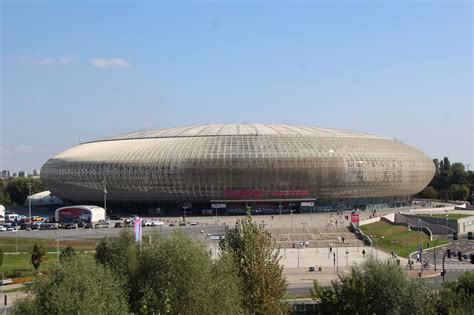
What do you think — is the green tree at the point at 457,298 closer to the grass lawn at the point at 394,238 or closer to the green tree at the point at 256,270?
the green tree at the point at 256,270

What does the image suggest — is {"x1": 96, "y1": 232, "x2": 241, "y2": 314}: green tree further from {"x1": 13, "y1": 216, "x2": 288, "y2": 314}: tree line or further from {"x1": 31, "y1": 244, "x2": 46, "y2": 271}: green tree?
{"x1": 31, "y1": 244, "x2": 46, "y2": 271}: green tree

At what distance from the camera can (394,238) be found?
7738 centimetres

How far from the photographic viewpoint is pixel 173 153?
342ft

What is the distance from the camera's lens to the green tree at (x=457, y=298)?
29.3 metres

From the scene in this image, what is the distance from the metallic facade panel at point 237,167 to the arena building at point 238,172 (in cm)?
16

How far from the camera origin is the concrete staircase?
240 ft

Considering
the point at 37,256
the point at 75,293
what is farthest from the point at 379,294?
the point at 37,256

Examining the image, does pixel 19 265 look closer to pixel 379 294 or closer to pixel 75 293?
pixel 75 293

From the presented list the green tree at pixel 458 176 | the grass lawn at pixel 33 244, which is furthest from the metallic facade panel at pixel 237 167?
the green tree at pixel 458 176

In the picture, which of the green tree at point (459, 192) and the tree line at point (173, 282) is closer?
the tree line at point (173, 282)

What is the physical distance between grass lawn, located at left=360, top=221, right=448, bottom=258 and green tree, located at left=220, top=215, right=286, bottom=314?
4020 centimetres

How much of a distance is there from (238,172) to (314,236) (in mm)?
27596

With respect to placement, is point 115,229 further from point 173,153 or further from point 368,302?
point 368,302

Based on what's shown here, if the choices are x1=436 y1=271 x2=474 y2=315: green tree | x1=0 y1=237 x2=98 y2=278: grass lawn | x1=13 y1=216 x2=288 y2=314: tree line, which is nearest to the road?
x1=436 y1=271 x2=474 y2=315: green tree
